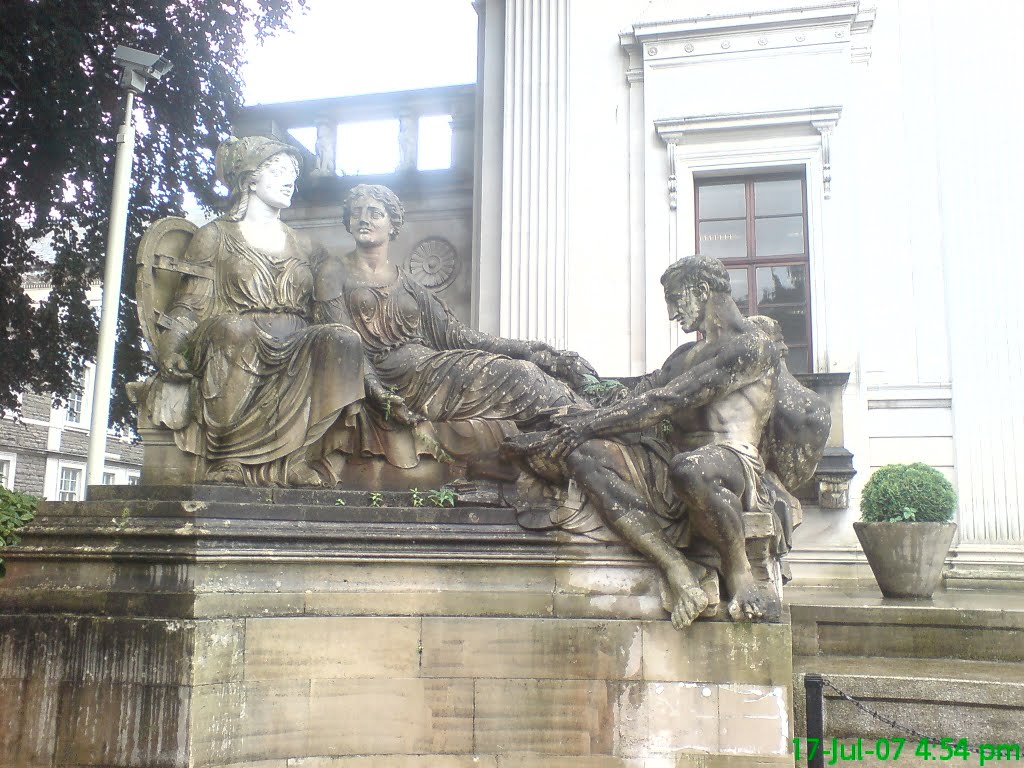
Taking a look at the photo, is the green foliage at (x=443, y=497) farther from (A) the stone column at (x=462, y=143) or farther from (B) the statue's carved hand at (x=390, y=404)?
(A) the stone column at (x=462, y=143)

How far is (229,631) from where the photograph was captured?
14.9 feet

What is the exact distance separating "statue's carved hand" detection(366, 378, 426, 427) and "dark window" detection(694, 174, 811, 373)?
8.12 meters

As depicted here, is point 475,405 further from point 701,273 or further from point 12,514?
point 12,514

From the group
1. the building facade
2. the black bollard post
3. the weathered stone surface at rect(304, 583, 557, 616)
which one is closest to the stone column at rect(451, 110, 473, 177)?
the building facade

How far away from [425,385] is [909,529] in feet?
17.0

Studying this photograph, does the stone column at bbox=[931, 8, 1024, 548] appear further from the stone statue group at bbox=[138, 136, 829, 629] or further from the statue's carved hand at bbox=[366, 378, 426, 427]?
the statue's carved hand at bbox=[366, 378, 426, 427]

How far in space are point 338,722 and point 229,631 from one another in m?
0.71

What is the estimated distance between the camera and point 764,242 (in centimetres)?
1291

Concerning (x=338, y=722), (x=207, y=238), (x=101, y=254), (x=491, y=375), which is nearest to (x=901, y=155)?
(x=491, y=375)

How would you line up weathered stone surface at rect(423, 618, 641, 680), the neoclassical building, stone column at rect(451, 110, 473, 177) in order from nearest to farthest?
weathered stone surface at rect(423, 618, 641, 680) < the neoclassical building < stone column at rect(451, 110, 473, 177)

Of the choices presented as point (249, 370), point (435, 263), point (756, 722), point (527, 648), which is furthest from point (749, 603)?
point (435, 263)

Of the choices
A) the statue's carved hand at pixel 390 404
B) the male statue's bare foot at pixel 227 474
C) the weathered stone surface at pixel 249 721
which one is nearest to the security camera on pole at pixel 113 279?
the male statue's bare foot at pixel 227 474

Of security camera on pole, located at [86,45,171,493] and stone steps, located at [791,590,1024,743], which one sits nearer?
stone steps, located at [791,590,1024,743]

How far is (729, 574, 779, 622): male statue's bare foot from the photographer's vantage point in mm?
4742
